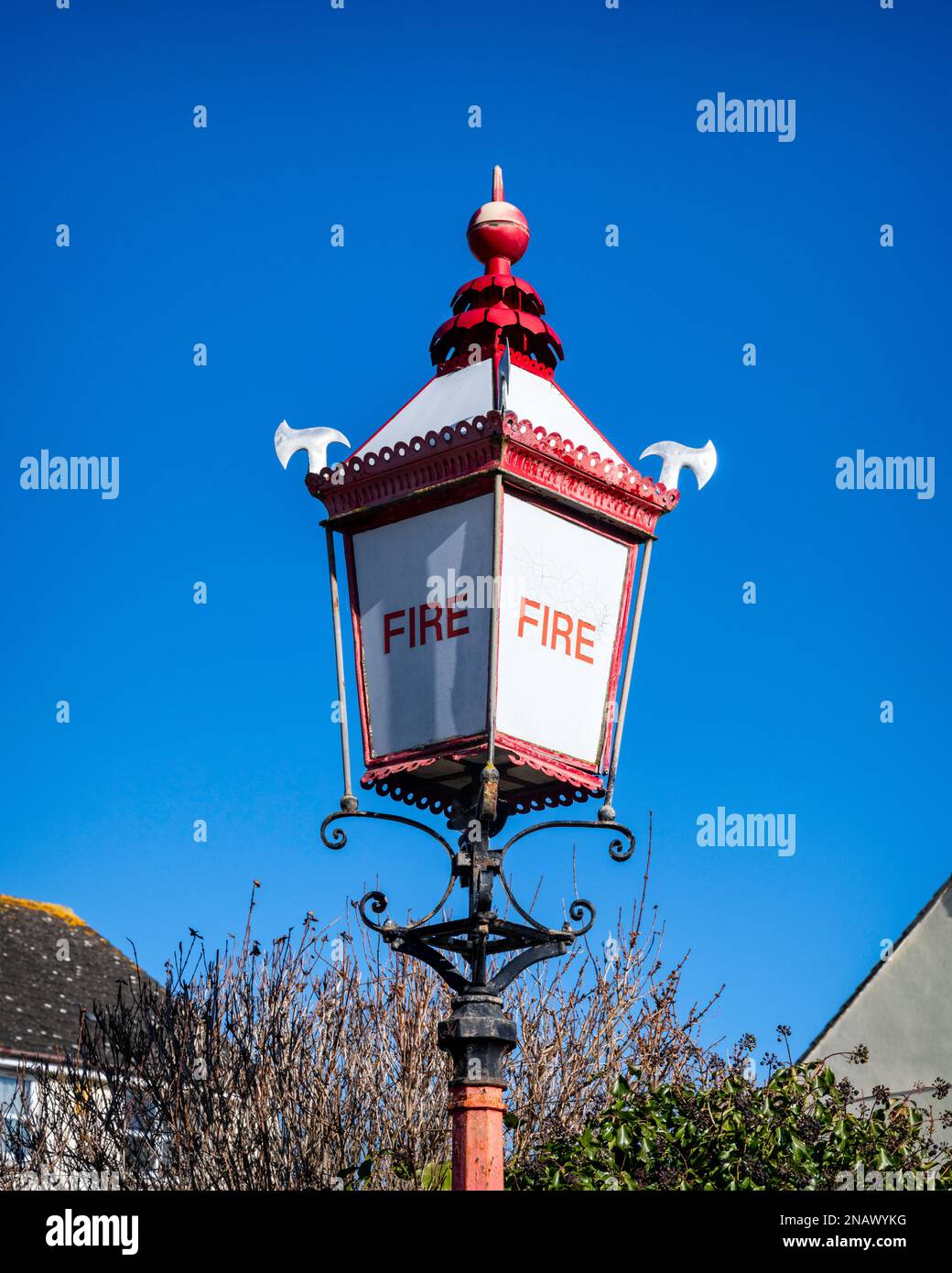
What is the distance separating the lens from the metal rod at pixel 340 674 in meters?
4.88

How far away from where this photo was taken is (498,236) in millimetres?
5391

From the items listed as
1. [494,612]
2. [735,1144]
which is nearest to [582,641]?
[494,612]

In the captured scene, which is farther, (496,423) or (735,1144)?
(735,1144)

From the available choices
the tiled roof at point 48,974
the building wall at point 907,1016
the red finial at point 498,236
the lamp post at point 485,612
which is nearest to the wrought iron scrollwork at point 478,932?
the lamp post at point 485,612

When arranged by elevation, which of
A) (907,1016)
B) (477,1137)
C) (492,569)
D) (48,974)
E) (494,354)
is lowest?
(477,1137)

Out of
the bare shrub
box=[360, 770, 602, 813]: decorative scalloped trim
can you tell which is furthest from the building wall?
box=[360, 770, 602, 813]: decorative scalloped trim

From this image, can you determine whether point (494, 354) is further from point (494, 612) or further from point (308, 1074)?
point (308, 1074)

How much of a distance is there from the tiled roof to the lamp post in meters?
14.1

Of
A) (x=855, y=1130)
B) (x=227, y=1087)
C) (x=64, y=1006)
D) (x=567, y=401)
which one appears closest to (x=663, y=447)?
(x=567, y=401)

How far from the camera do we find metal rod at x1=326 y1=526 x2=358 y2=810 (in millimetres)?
4875

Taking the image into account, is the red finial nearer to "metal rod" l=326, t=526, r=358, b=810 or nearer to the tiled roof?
"metal rod" l=326, t=526, r=358, b=810

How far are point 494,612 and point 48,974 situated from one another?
17761 millimetres
